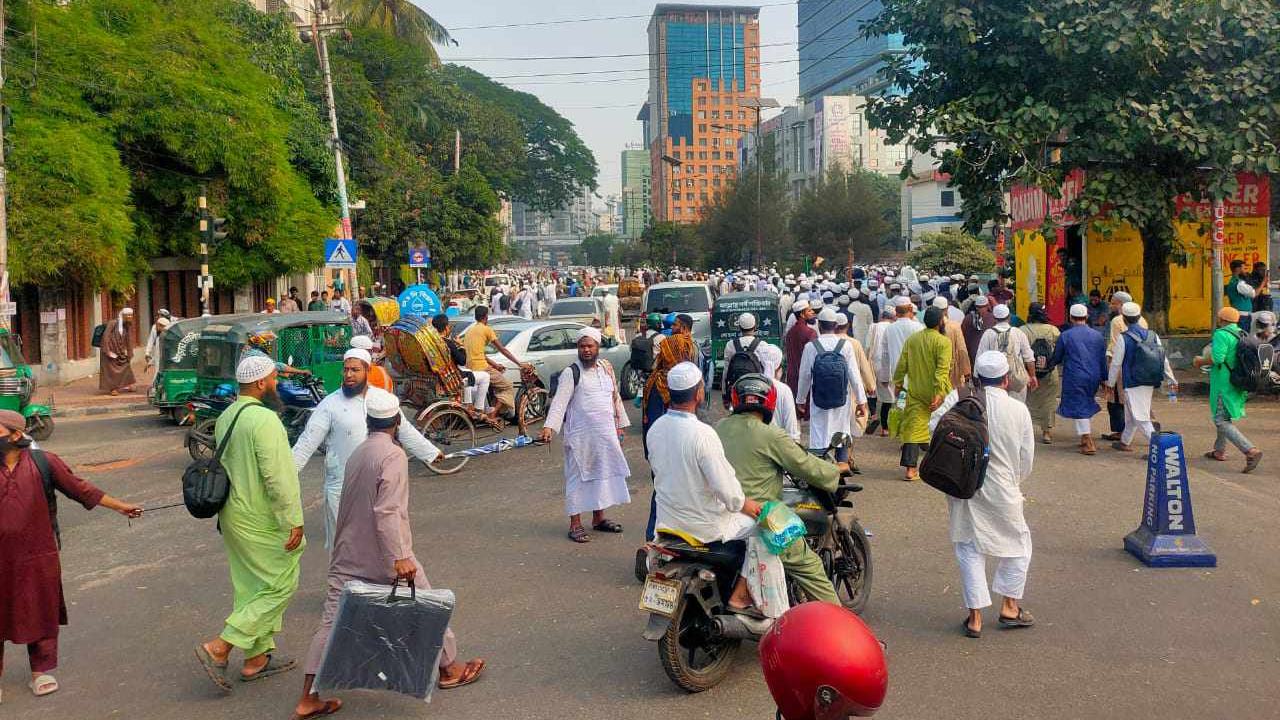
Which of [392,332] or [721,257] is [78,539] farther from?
[721,257]

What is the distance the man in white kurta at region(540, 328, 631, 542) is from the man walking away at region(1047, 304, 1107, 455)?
19.8ft

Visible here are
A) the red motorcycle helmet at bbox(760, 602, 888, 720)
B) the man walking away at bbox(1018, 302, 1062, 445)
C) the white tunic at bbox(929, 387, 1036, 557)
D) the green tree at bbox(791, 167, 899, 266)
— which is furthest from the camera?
the green tree at bbox(791, 167, 899, 266)

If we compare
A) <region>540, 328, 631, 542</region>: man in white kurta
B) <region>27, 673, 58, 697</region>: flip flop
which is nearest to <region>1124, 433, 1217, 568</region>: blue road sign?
<region>540, 328, 631, 542</region>: man in white kurta

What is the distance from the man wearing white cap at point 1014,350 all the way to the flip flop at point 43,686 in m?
9.51

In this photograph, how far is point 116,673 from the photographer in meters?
6.37

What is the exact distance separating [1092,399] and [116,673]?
1036cm

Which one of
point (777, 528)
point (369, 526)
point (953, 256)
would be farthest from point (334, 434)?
point (953, 256)

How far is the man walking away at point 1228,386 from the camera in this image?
11.0 m

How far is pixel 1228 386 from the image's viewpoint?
36.4ft

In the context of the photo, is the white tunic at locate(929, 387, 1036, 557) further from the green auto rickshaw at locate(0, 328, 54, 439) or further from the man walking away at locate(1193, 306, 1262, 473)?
the green auto rickshaw at locate(0, 328, 54, 439)

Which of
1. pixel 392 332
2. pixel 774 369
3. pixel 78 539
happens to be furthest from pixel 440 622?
pixel 392 332

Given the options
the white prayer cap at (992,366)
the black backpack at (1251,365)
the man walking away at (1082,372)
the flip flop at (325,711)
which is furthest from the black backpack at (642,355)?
the flip flop at (325,711)

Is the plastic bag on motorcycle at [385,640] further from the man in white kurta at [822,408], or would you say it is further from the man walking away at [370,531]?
the man in white kurta at [822,408]

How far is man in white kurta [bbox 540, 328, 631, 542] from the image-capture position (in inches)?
359
